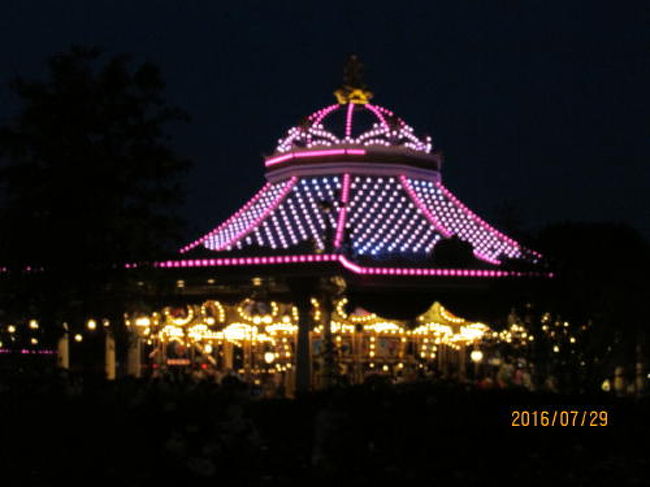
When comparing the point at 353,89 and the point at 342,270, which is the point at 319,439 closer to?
the point at 342,270

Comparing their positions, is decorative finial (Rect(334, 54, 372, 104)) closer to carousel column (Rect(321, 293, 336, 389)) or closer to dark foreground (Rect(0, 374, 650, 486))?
carousel column (Rect(321, 293, 336, 389))

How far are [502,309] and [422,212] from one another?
4909mm

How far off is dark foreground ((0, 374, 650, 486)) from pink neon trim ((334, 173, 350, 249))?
10565 mm

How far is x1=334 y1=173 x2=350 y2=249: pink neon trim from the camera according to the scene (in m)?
26.5

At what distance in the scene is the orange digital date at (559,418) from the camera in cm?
1454

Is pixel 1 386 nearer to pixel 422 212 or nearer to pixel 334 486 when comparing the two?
pixel 334 486

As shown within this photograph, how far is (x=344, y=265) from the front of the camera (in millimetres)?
23266

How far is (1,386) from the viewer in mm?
14008

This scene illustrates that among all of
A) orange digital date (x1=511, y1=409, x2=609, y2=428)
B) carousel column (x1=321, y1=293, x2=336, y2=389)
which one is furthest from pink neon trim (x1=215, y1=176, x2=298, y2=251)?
orange digital date (x1=511, y1=409, x2=609, y2=428)

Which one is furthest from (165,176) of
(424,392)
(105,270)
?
(424,392)

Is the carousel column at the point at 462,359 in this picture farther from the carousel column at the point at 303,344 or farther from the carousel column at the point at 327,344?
the carousel column at the point at 303,344

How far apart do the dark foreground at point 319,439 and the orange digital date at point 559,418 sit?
0.14 meters

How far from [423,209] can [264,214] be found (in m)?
3.78

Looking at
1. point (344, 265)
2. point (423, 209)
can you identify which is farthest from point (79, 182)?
point (423, 209)
